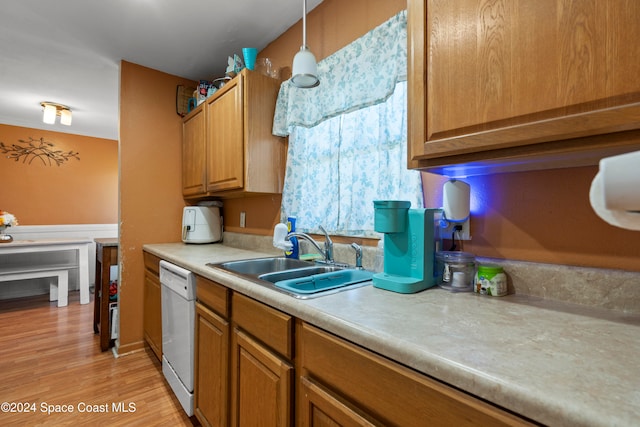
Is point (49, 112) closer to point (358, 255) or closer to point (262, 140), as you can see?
point (262, 140)

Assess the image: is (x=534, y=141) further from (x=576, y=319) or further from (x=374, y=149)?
(x=374, y=149)

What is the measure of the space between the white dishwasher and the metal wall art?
12.7 ft

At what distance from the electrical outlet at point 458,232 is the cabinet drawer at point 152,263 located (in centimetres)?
198

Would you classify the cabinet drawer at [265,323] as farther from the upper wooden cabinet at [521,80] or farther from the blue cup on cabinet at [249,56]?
the blue cup on cabinet at [249,56]

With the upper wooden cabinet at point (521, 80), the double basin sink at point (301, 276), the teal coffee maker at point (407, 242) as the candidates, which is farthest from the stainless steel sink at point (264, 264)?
the upper wooden cabinet at point (521, 80)

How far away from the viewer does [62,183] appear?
439 centimetres

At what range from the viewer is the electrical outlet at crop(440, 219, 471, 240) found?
114cm

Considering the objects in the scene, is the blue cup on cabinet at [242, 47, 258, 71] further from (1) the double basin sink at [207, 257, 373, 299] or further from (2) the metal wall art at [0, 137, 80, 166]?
(2) the metal wall art at [0, 137, 80, 166]

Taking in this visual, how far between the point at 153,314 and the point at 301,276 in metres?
1.49

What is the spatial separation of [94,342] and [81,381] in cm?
73

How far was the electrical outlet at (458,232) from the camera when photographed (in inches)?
44.7

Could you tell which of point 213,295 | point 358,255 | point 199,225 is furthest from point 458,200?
point 199,225

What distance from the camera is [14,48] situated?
7.52 ft

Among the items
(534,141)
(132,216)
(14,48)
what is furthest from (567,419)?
(14,48)
